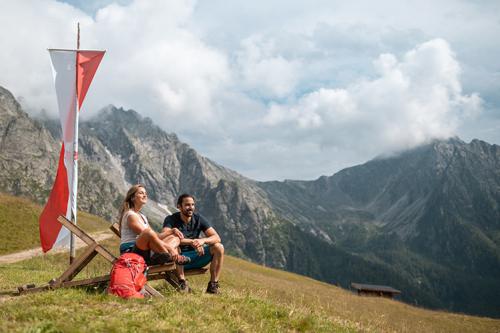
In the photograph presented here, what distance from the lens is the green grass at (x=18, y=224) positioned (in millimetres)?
40156

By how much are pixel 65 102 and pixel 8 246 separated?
93.4 ft

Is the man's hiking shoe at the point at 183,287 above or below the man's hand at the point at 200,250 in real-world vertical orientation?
Result: below

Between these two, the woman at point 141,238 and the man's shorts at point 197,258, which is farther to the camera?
the man's shorts at point 197,258

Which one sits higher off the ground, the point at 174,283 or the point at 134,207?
the point at 134,207

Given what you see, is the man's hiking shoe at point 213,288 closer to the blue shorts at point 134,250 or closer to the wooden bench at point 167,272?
the wooden bench at point 167,272

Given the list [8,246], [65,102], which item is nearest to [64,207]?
[65,102]

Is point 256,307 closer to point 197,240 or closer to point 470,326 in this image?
point 197,240

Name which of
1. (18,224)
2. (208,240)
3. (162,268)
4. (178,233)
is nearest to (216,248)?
(208,240)

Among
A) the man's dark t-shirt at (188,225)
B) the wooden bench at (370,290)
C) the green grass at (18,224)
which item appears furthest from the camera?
the wooden bench at (370,290)

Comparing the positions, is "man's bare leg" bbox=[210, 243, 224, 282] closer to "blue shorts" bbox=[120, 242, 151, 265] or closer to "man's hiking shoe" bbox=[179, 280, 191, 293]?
"man's hiking shoe" bbox=[179, 280, 191, 293]

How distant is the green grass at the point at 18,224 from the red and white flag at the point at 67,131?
25.7 m

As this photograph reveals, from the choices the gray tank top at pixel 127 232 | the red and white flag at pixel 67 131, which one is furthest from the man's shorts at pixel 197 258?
the red and white flag at pixel 67 131

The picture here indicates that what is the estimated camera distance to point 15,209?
50250 millimetres

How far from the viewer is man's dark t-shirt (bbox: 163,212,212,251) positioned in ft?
39.0
